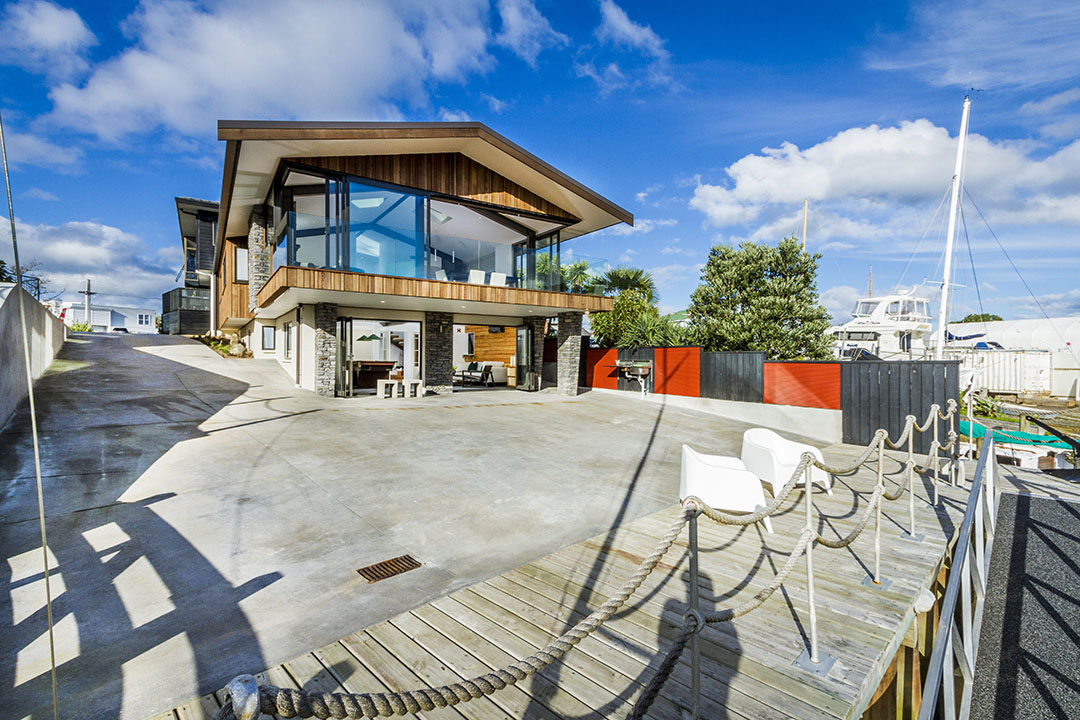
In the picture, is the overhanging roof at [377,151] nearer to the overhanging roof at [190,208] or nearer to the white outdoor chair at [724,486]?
the overhanging roof at [190,208]

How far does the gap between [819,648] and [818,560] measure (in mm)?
1474

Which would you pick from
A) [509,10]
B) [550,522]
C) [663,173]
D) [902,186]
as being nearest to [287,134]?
[509,10]

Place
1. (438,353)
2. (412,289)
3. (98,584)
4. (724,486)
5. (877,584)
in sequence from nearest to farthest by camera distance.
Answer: (98,584)
(877,584)
(724,486)
(412,289)
(438,353)

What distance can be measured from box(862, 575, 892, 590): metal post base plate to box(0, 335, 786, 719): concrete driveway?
2.22 metres

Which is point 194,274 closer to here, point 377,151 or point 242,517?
point 377,151

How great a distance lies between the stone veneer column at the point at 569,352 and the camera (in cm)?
1697

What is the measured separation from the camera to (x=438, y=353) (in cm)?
1562

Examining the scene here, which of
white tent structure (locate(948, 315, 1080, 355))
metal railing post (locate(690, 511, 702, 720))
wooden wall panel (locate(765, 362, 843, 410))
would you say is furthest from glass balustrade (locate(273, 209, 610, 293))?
white tent structure (locate(948, 315, 1080, 355))

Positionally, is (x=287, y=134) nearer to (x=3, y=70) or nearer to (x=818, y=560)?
(x=3, y=70)

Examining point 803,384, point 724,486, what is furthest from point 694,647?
point 803,384

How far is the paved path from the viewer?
4.62 m

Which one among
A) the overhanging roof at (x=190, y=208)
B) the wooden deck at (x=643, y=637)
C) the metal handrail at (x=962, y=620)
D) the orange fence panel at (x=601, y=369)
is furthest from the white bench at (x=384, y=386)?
the overhanging roof at (x=190, y=208)

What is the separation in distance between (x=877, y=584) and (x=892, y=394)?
904 cm

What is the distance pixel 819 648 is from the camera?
283 cm
